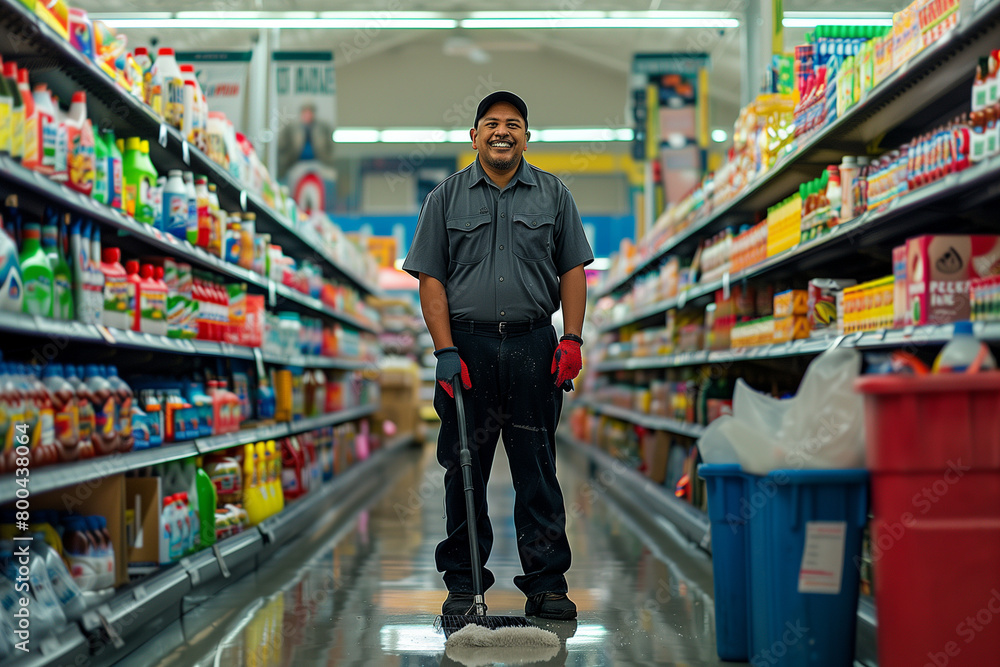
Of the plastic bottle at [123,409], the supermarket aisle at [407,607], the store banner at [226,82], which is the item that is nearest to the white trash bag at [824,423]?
the supermarket aisle at [407,607]

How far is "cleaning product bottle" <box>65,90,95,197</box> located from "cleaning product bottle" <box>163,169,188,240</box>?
773mm

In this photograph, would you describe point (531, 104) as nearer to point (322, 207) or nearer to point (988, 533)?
point (322, 207)

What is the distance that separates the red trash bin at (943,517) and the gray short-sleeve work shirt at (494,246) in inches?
56.2

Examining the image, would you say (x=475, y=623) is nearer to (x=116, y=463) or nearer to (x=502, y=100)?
(x=116, y=463)

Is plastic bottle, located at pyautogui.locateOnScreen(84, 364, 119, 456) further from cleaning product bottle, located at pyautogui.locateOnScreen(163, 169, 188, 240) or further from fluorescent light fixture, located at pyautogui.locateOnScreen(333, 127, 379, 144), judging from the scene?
fluorescent light fixture, located at pyautogui.locateOnScreen(333, 127, 379, 144)

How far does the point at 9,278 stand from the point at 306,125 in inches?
219

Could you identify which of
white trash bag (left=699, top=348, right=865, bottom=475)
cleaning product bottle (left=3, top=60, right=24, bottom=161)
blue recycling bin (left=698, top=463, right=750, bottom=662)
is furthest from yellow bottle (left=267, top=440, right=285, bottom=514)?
white trash bag (left=699, top=348, right=865, bottom=475)

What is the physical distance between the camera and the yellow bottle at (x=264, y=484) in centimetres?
435

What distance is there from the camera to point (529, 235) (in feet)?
10.0

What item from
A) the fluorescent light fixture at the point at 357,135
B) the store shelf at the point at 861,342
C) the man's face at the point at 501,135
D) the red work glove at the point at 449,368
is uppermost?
the fluorescent light fixture at the point at 357,135

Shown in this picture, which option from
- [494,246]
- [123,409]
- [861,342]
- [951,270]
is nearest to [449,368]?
[494,246]

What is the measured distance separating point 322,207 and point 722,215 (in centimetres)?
382

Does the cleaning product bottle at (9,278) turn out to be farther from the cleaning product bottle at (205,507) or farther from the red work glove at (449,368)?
the cleaning product bottle at (205,507)

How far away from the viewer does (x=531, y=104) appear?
699 inches
